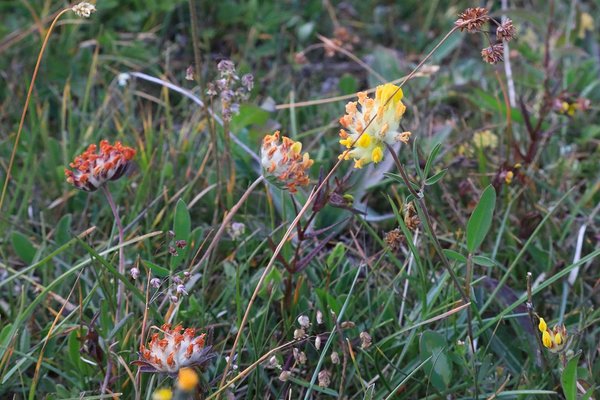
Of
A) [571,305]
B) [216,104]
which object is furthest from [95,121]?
[571,305]

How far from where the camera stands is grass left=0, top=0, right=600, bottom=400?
136 centimetres

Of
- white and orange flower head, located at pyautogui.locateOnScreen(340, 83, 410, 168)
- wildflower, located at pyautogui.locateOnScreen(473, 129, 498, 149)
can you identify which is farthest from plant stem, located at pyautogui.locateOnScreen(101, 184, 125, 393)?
wildflower, located at pyautogui.locateOnScreen(473, 129, 498, 149)

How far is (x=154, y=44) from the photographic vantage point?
106 inches

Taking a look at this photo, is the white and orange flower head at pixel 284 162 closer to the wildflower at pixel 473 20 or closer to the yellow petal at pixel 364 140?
the yellow petal at pixel 364 140

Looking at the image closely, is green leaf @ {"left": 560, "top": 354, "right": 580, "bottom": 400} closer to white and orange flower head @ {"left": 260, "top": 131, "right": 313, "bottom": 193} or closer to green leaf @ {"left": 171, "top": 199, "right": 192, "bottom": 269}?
white and orange flower head @ {"left": 260, "top": 131, "right": 313, "bottom": 193}

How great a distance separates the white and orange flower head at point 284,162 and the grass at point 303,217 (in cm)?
4

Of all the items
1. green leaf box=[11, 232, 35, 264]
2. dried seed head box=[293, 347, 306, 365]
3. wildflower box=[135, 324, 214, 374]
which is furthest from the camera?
green leaf box=[11, 232, 35, 264]

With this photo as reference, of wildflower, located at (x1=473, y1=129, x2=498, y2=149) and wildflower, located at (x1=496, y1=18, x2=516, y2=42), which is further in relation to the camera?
wildflower, located at (x1=473, y1=129, x2=498, y2=149)

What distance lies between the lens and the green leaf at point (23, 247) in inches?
65.0

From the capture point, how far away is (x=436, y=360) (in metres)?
1.33

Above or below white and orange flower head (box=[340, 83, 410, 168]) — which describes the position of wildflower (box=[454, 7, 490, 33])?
above

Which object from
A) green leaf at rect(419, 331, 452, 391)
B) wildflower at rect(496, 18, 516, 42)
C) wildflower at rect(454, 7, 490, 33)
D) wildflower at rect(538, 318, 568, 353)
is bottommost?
green leaf at rect(419, 331, 452, 391)

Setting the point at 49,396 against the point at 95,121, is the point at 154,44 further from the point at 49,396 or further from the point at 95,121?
the point at 49,396

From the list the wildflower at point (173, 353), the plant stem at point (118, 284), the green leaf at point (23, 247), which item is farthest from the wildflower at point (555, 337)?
the green leaf at point (23, 247)
